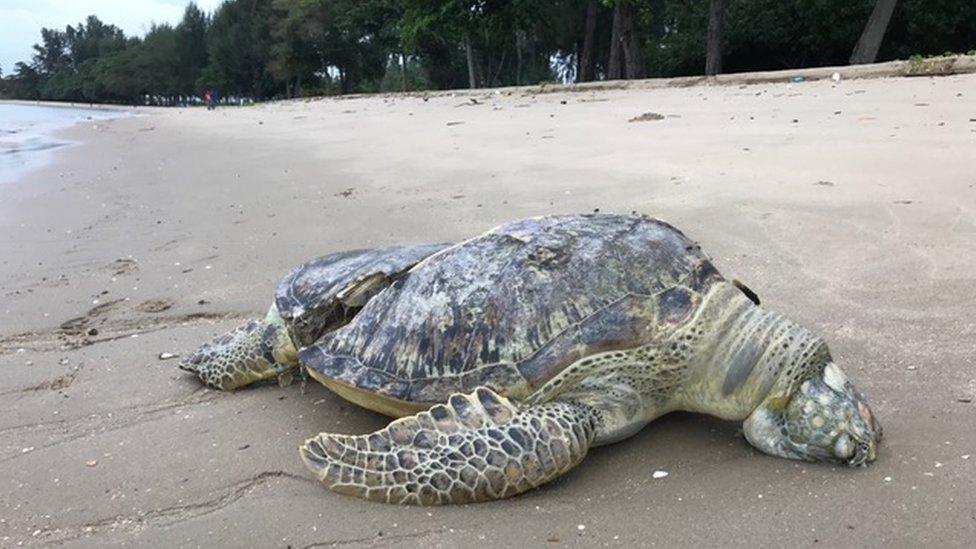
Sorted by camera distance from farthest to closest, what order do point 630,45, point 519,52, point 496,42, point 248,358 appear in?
point 519,52 < point 496,42 < point 630,45 < point 248,358

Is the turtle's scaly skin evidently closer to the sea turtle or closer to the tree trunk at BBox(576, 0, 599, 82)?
the sea turtle

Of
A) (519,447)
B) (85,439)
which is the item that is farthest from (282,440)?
(519,447)

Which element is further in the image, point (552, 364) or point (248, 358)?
point (248, 358)

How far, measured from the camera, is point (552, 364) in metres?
2.39

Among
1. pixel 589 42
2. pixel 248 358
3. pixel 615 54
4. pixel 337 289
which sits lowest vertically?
pixel 248 358

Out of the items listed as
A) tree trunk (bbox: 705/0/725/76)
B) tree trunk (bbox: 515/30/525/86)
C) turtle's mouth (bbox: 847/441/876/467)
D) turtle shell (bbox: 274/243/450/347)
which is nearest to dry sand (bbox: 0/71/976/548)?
turtle's mouth (bbox: 847/441/876/467)

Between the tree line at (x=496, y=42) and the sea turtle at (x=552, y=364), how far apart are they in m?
19.5

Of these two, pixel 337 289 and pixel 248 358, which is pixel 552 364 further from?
pixel 248 358

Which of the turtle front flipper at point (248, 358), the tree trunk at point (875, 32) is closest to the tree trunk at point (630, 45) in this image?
the tree trunk at point (875, 32)

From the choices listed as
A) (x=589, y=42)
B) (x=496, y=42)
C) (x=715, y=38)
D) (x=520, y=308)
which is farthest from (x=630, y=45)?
(x=520, y=308)

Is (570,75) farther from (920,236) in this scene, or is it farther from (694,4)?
(920,236)

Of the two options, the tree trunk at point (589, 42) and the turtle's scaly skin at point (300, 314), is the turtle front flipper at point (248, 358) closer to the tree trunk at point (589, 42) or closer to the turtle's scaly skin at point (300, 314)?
the turtle's scaly skin at point (300, 314)

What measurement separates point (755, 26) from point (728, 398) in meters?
27.9

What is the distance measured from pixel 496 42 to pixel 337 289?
3423 centimetres
